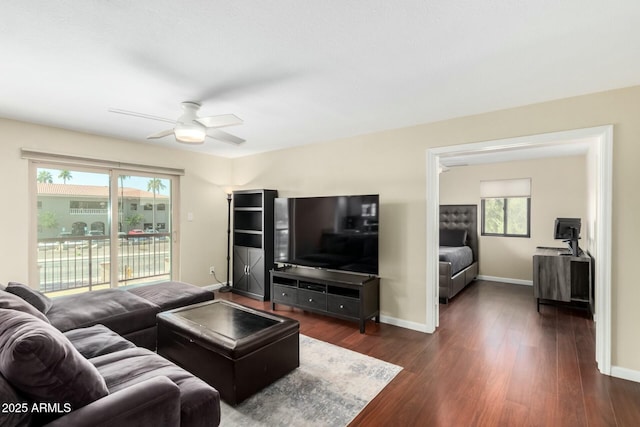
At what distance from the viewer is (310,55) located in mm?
1979

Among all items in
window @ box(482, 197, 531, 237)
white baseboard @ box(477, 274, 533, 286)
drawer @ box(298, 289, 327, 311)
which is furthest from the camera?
window @ box(482, 197, 531, 237)

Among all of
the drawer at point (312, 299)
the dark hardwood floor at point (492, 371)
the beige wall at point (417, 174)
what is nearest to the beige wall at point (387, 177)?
Result: the beige wall at point (417, 174)

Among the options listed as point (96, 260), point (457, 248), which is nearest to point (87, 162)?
→ point (96, 260)

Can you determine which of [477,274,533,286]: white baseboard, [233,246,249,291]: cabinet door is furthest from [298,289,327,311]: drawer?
[477,274,533,286]: white baseboard

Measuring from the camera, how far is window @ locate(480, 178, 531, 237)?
563cm

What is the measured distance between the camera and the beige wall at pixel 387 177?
8.05 feet

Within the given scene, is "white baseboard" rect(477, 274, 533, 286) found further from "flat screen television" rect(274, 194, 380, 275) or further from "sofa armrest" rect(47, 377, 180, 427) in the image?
"sofa armrest" rect(47, 377, 180, 427)

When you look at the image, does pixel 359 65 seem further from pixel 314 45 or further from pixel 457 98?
pixel 457 98

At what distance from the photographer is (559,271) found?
156 inches

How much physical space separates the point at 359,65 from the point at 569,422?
2.73 metres

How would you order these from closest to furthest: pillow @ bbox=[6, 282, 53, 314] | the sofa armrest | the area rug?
the sofa armrest → the area rug → pillow @ bbox=[6, 282, 53, 314]

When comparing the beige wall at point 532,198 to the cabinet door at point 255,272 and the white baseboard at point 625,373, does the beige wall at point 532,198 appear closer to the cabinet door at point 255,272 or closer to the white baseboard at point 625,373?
the white baseboard at point 625,373

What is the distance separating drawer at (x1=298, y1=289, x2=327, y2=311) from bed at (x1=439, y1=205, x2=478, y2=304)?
1902mm

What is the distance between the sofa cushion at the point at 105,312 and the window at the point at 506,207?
5926 mm
